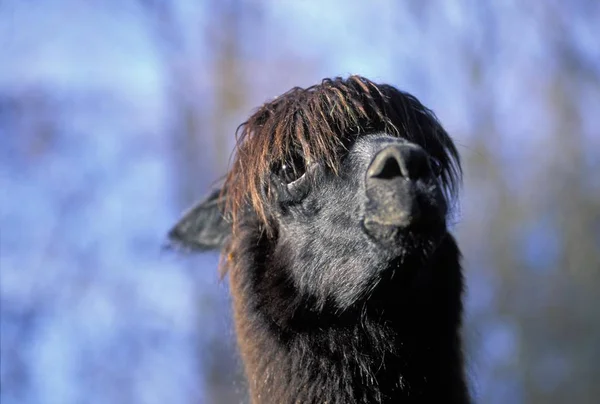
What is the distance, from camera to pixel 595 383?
59.0 ft

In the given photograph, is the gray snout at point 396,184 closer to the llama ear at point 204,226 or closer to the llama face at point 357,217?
the llama face at point 357,217

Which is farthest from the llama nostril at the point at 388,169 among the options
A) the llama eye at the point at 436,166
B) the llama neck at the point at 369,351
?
the llama eye at the point at 436,166

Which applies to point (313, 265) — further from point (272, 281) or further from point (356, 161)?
point (356, 161)

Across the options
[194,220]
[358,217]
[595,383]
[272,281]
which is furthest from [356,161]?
[595,383]

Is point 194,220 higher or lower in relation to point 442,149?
higher

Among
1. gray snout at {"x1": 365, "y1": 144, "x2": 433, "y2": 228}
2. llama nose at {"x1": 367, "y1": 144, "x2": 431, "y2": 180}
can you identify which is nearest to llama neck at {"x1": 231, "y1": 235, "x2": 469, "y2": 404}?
gray snout at {"x1": 365, "y1": 144, "x2": 433, "y2": 228}

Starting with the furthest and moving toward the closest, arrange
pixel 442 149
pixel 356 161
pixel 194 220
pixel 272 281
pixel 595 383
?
pixel 595 383
pixel 194 220
pixel 442 149
pixel 272 281
pixel 356 161

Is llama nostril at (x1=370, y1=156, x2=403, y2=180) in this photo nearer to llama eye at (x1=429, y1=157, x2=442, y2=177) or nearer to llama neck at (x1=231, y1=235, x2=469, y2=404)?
llama neck at (x1=231, y1=235, x2=469, y2=404)

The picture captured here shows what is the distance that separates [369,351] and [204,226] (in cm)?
154

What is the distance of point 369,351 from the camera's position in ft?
10.2

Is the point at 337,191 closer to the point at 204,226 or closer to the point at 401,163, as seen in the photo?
the point at 401,163

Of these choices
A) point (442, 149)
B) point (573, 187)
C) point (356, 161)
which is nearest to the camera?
point (356, 161)

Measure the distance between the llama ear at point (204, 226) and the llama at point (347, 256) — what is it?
642 mm

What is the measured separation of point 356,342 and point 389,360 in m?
0.17
